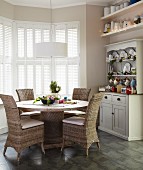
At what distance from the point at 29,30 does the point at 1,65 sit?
113 cm

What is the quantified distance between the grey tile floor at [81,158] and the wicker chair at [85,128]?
214 mm

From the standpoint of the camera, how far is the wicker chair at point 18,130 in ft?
12.9

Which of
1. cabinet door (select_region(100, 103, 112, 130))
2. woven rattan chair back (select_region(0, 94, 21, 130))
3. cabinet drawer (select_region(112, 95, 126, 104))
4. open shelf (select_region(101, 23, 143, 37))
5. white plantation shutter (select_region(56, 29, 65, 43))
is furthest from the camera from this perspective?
white plantation shutter (select_region(56, 29, 65, 43))

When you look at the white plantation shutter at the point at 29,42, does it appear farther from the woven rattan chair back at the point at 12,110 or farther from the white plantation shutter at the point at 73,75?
the woven rattan chair back at the point at 12,110

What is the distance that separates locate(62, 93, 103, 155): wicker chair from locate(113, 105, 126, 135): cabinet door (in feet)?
3.37

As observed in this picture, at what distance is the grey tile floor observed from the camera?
3.62 m

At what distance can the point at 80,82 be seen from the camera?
20.4 feet

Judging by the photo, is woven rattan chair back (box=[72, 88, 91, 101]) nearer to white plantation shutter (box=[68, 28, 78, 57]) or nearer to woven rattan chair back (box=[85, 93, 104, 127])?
white plantation shutter (box=[68, 28, 78, 57])

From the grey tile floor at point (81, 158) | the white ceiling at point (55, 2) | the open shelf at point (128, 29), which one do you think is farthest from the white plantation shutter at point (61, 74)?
the grey tile floor at point (81, 158)

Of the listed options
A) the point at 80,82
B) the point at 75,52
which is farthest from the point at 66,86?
the point at 75,52

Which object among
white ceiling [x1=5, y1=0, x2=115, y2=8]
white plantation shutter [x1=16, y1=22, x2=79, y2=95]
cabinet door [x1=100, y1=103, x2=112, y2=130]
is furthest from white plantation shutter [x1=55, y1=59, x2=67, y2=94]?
white ceiling [x1=5, y1=0, x2=115, y2=8]

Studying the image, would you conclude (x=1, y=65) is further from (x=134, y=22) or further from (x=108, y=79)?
(x=134, y=22)

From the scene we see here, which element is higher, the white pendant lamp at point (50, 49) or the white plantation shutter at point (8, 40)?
the white plantation shutter at point (8, 40)

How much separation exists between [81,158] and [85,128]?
0.46 m
